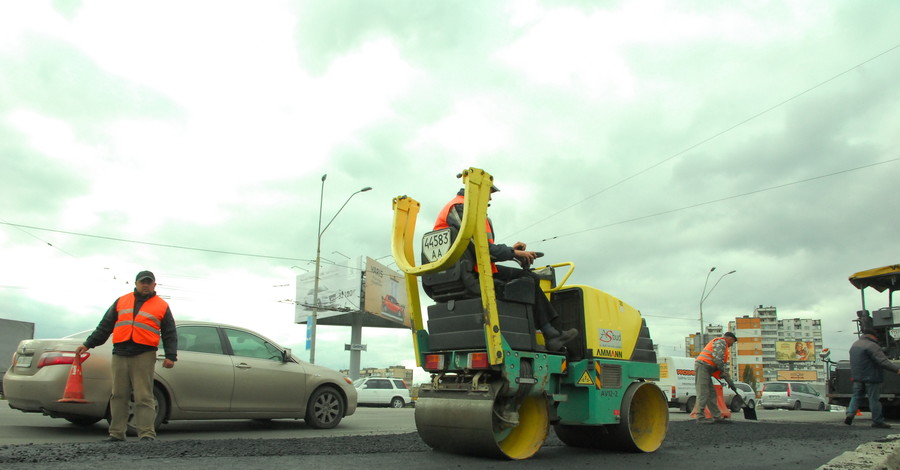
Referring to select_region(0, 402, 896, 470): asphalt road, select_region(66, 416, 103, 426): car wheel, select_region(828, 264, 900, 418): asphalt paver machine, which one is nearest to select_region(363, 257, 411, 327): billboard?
select_region(828, 264, 900, 418): asphalt paver machine

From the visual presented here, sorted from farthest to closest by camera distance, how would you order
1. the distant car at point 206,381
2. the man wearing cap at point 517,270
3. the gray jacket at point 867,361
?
the gray jacket at point 867,361 → the distant car at point 206,381 → the man wearing cap at point 517,270

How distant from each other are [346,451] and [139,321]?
255 cm

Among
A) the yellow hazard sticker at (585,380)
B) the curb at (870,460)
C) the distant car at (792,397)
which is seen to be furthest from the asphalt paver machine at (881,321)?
the distant car at (792,397)

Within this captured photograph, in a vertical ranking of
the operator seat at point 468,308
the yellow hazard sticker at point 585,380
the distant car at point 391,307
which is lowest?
the yellow hazard sticker at point 585,380

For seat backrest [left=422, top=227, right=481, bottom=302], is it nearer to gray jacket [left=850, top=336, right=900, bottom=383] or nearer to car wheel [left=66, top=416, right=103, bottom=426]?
car wheel [left=66, top=416, right=103, bottom=426]

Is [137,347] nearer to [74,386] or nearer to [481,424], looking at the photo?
[74,386]

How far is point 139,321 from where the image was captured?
6371 mm

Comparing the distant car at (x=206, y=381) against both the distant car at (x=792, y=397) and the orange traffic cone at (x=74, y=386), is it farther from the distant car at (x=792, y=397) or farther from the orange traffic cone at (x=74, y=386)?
the distant car at (x=792, y=397)

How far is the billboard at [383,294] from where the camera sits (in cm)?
4797

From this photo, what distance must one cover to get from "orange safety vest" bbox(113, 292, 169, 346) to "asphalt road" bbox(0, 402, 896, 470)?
102 centimetres

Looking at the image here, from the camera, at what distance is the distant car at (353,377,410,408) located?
30.1 meters

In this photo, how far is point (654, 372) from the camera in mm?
6977

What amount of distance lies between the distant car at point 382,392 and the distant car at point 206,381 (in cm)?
2098

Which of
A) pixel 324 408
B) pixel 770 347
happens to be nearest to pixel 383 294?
pixel 324 408
